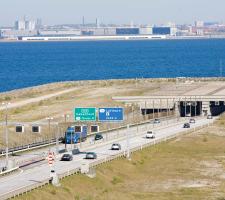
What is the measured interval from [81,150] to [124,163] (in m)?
9.50

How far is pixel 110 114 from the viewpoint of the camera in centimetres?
9425

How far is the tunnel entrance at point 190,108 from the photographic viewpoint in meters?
144

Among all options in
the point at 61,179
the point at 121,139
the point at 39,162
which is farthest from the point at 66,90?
the point at 61,179

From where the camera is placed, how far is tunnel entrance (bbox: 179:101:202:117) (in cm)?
14450

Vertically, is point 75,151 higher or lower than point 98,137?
higher

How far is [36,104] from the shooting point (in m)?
146

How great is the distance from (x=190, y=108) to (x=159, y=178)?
6446cm

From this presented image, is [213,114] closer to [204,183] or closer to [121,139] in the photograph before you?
[121,139]

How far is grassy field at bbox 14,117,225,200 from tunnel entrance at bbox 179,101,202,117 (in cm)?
3771

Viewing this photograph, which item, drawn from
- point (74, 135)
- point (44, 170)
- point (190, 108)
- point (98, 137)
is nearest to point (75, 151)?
point (74, 135)

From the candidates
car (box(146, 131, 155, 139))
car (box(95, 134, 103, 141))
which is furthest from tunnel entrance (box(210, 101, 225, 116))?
car (box(95, 134, 103, 141))

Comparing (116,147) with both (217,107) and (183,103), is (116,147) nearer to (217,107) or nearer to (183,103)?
(183,103)

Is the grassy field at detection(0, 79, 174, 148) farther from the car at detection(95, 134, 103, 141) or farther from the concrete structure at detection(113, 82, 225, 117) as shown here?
the car at detection(95, 134, 103, 141)

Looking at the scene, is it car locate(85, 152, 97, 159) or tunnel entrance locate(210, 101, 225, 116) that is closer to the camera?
car locate(85, 152, 97, 159)
